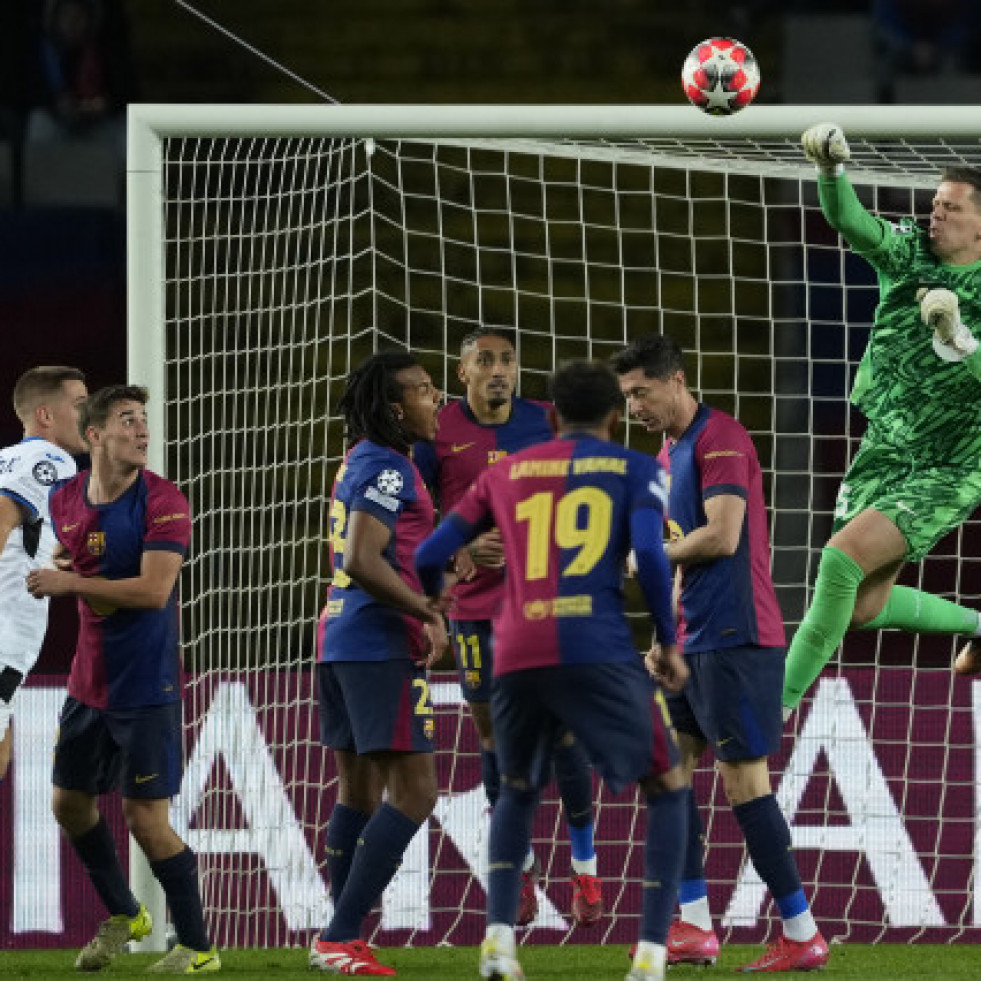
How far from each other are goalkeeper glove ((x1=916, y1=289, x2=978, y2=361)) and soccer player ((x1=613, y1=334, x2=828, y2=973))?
0.75 metres

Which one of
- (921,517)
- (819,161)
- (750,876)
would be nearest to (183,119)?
(819,161)

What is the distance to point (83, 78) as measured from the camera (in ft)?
41.2

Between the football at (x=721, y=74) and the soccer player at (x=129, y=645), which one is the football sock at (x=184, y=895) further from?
the football at (x=721, y=74)

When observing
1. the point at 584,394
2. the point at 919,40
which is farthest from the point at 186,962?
the point at 919,40

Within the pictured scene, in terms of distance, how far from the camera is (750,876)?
10031 millimetres

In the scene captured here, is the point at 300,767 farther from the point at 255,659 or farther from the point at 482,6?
the point at 482,6

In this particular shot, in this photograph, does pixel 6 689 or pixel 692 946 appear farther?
pixel 6 689

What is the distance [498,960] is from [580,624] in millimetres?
943

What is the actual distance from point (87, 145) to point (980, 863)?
227 inches

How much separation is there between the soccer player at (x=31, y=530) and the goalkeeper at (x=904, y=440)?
8.85ft

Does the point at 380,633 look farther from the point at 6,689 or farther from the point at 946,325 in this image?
the point at 946,325

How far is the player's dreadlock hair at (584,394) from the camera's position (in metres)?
6.85

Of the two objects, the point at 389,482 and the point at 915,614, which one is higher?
the point at 389,482

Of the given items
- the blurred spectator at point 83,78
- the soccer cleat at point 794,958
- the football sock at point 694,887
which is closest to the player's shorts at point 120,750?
the football sock at point 694,887
